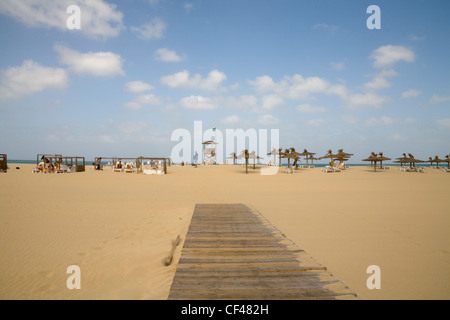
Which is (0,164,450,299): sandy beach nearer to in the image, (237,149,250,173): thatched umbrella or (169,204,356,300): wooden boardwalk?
(169,204,356,300): wooden boardwalk

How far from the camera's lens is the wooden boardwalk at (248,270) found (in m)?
3.06

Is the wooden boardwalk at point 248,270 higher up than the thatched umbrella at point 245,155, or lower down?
lower down

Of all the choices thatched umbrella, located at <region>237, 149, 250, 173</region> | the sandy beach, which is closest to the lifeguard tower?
thatched umbrella, located at <region>237, 149, 250, 173</region>

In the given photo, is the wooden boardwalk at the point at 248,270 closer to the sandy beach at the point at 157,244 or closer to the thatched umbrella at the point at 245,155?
the sandy beach at the point at 157,244

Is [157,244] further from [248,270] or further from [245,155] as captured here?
[245,155]

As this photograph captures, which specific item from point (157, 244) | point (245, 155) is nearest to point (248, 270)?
point (157, 244)

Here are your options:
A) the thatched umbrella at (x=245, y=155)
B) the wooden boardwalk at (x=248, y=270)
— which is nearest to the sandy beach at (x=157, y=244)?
the wooden boardwalk at (x=248, y=270)

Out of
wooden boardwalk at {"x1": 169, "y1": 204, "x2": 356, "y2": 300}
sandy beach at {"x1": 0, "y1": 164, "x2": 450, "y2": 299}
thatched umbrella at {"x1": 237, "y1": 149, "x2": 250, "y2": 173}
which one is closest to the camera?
wooden boardwalk at {"x1": 169, "y1": 204, "x2": 356, "y2": 300}

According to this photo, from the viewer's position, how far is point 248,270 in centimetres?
369

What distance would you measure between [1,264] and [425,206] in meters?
13.7

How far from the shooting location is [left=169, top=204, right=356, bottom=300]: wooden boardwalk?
10.0 ft
